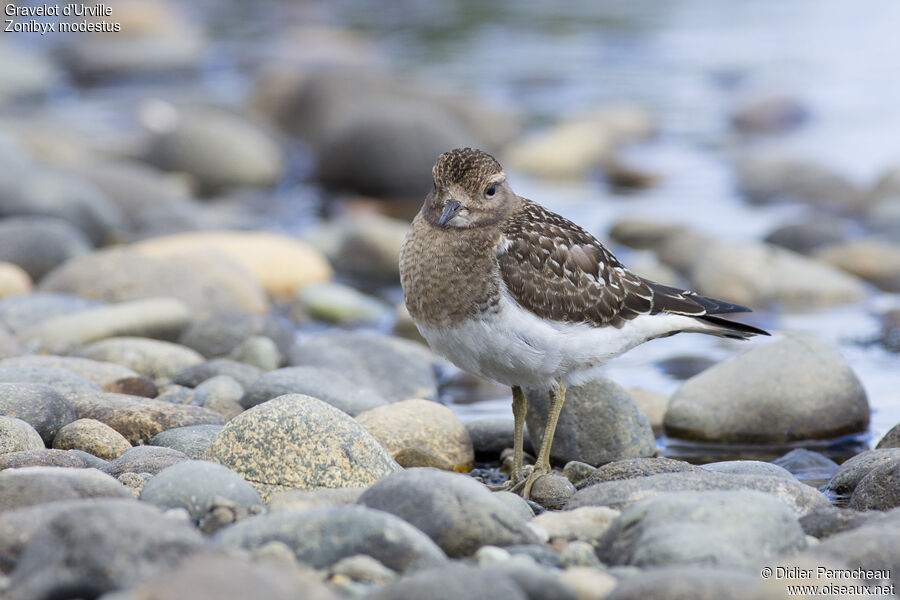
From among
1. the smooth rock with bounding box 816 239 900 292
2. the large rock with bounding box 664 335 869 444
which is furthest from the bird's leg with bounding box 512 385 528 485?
the smooth rock with bounding box 816 239 900 292

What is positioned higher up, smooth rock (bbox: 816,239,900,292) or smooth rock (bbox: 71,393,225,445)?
smooth rock (bbox: 71,393,225,445)

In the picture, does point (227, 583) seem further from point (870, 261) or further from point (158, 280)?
point (870, 261)

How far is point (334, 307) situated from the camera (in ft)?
35.8

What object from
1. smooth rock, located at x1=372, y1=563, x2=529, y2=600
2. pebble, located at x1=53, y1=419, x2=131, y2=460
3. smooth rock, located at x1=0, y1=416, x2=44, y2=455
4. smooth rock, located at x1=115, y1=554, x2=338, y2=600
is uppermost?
smooth rock, located at x1=115, y1=554, x2=338, y2=600

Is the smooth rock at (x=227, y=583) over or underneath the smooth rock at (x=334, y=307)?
over

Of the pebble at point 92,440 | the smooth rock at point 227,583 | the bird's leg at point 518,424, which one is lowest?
the bird's leg at point 518,424

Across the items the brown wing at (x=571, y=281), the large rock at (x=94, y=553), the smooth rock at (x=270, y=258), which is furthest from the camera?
the smooth rock at (x=270, y=258)

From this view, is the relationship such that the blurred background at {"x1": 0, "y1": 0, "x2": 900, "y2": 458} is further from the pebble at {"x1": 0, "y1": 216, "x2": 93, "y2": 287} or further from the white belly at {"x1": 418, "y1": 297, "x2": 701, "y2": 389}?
the white belly at {"x1": 418, "y1": 297, "x2": 701, "y2": 389}

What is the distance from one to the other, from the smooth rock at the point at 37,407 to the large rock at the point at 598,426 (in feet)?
9.74

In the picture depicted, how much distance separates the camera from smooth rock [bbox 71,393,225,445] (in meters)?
6.45

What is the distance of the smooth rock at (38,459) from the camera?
5285 millimetres

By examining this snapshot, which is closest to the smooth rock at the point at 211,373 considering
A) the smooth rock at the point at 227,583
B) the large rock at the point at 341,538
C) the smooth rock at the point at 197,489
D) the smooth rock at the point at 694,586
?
the smooth rock at the point at 197,489

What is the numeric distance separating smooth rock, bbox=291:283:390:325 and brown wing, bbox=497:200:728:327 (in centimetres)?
420

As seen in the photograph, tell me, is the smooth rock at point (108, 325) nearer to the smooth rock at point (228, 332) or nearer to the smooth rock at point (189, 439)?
the smooth rock at point (228, 332)
